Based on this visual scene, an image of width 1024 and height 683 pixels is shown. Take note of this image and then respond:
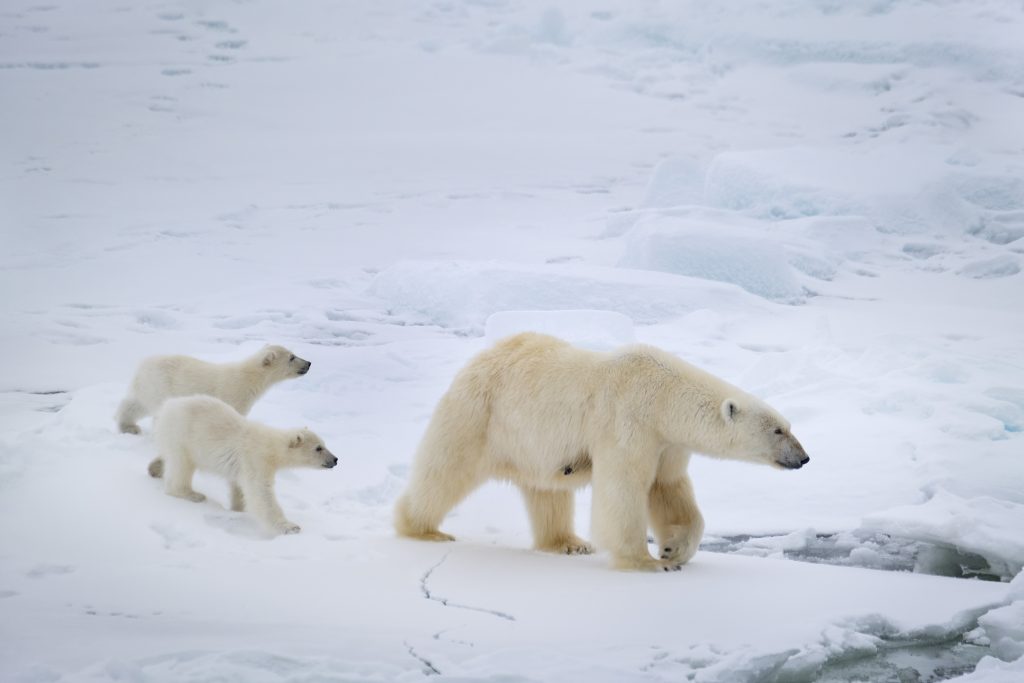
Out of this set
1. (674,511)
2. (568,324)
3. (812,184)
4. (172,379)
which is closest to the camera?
(674,511)

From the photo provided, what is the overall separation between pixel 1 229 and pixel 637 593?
39.5ft

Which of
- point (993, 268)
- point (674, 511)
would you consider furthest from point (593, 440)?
point (993, 268)

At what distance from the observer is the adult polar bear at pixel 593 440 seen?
495 cm

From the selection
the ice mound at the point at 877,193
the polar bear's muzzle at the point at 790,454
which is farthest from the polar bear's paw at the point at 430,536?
the ice mound at the point at 877,193

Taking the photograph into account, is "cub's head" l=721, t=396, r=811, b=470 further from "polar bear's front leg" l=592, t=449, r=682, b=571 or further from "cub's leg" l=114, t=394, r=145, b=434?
"cub's leg" l=114, t=394, r=145, b=434

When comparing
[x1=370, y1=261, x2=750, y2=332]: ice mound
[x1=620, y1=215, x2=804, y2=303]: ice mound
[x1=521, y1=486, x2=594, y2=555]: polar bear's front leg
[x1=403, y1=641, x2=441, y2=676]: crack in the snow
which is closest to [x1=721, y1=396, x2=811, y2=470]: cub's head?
[x1=521, y1=486, x2=594, y2=555]: polar bear's front leg

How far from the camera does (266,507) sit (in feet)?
18.0

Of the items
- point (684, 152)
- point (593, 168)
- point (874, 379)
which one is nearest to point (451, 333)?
point (874, 379)

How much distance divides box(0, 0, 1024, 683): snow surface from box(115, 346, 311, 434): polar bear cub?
221 mm

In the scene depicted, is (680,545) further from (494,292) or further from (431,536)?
(494,292)

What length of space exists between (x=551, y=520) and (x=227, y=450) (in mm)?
1617

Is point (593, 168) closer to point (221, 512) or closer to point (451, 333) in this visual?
point (451, 333)

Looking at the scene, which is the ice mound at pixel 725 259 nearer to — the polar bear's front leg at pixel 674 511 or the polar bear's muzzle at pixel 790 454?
the polar bear's front leg at pixel 674 511

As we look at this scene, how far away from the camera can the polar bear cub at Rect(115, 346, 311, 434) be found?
655 centimetres
